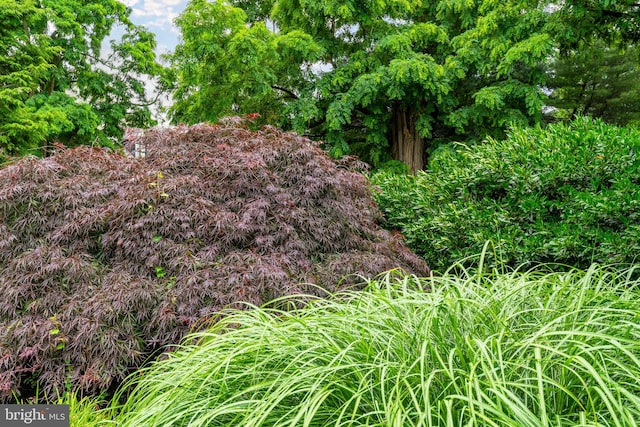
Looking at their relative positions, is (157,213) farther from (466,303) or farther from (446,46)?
(446,46)

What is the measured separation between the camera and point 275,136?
150 inches

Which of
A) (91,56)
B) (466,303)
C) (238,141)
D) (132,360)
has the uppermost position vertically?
(91,56)

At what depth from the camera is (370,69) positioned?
893 cm

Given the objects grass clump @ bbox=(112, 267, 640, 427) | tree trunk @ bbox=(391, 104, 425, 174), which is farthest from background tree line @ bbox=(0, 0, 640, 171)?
grass clump @ bbox=(112, 267, 640, 427)

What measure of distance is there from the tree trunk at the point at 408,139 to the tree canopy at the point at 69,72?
8.38m

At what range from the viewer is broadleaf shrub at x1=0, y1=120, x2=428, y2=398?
2.54 metres

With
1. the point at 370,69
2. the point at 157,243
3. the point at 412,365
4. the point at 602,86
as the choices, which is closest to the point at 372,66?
the point at 370,69

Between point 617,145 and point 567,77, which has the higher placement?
point 567,77

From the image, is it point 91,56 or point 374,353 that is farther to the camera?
point 91,56

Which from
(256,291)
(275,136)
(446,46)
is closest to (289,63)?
(446,46)

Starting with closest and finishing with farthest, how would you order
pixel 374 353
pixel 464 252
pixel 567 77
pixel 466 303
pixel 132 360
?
pixel 374 353 < pixel 466 303 < pixel 132 360 < pixel 464 252 < pixel 567 77

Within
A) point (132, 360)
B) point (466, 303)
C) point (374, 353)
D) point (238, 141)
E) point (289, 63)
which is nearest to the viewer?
point (374, 353)

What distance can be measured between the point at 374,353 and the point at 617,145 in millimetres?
2810

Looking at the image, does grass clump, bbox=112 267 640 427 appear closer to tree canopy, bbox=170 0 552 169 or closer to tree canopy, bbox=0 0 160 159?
tree canopy, bbox=170 0 552 169
